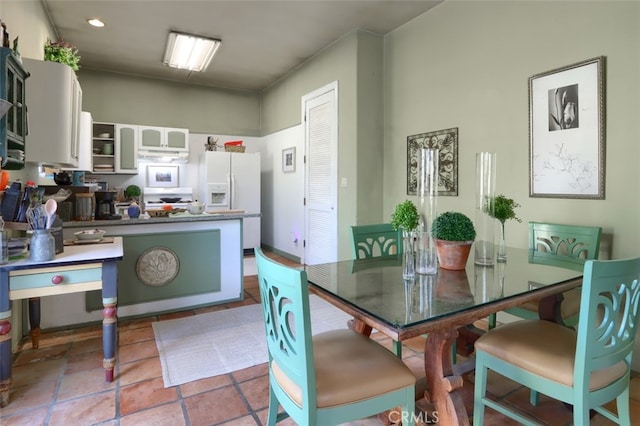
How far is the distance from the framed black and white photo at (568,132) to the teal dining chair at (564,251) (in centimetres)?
36

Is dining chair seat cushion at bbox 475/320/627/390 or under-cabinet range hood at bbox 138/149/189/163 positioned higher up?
under-cabinet range hood at bbox 138/149/189/163

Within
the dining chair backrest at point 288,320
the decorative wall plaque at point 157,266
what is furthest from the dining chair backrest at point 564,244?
the decorative wall plaque at point 157,266

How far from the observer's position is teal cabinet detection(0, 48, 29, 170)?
1.74m

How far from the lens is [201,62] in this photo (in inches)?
191

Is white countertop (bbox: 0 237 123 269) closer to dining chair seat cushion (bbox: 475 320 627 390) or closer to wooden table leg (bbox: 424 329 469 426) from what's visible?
wooden table leg (bbox: 424 329 469 426)

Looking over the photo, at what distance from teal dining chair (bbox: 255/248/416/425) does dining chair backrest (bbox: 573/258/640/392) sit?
23.8 inches

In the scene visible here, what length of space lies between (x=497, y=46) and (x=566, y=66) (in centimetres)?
64

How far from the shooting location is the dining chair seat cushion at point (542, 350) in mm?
1326

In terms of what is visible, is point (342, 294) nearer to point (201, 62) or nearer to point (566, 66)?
point (566, 66)

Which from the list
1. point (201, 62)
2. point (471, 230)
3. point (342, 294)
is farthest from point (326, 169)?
point (342, 294)

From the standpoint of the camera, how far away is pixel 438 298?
132cm

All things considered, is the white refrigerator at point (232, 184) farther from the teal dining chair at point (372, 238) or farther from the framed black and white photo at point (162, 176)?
the teal dining chair at point (372, 238)

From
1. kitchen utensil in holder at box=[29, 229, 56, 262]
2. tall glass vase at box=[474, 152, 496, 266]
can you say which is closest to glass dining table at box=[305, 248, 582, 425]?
tall glass vase at box=[474, 152, 496, 266]

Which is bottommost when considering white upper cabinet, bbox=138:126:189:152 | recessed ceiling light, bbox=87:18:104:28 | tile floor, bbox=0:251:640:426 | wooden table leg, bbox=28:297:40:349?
tile floor, bbox=0:251:640:426
